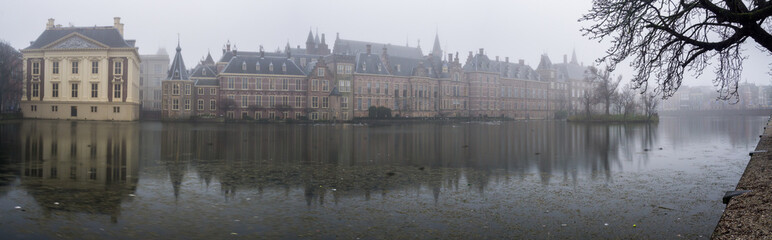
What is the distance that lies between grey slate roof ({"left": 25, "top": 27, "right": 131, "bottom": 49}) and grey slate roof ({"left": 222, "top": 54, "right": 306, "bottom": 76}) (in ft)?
44.0

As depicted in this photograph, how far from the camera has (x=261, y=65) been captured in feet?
233

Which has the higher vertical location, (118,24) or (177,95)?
(118,24)

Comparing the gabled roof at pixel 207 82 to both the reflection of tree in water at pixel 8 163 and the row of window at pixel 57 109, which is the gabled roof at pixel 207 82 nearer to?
the row of window at pixel 57 109

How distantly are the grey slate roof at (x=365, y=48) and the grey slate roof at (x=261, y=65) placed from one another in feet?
79.5

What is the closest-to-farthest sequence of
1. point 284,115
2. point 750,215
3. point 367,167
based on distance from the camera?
point 750,215 → point 367,167 → point 284,115

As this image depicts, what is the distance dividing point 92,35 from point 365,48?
5655cm

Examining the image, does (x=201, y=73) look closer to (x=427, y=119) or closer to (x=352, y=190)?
(x=427, y=119)

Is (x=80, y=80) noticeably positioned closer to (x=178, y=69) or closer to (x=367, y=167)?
(x=178, y=69)

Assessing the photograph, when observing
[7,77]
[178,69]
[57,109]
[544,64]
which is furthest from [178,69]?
[544,64]

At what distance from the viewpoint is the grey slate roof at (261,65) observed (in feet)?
229

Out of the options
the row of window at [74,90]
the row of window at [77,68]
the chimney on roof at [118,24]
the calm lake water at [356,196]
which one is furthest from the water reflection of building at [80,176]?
the chimney on roof at [118,24]

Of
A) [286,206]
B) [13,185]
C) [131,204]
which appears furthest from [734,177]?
[13,185]

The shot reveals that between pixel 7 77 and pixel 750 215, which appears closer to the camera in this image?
pixel 750 215

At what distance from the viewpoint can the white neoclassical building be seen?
6103 cm
